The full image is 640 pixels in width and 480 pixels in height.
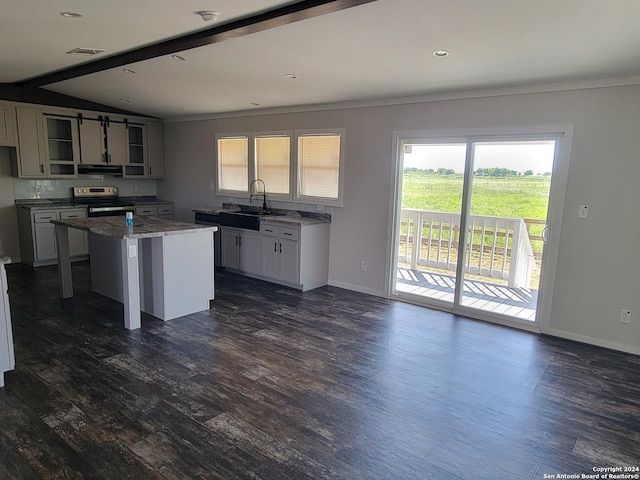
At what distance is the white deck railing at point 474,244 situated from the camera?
14.4 feet

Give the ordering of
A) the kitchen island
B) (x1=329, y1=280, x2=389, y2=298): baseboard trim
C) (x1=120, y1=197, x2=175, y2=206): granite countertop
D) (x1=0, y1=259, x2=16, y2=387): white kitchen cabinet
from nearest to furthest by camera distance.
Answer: (x1=0, y1=259, x2=16, y2=387): white kitchen cabinet < the kitchen island < (x1=329, y1=280, x2=389, y2=298): baseboard trim < (x1=120, y1=197, x2=175, y2=206): granite countertop

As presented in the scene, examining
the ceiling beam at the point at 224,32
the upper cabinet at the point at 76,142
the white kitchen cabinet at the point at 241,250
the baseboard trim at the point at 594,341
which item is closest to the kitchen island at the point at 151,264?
the white kitchen cabinet at the point at 241,250

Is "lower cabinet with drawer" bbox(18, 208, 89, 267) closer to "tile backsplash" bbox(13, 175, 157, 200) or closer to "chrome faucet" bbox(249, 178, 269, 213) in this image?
"tile backsplash" bbox(13, 175, 157, 200)

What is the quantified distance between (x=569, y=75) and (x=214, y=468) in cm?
406

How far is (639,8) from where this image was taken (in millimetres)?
2332

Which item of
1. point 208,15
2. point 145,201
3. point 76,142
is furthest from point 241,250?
point 208,15

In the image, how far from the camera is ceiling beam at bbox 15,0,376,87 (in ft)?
8.69

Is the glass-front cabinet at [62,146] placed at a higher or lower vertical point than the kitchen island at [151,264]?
higher

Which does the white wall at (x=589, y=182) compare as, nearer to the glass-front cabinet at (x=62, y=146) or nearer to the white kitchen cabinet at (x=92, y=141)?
the white kitchen cabinet at (x=92, y=141)

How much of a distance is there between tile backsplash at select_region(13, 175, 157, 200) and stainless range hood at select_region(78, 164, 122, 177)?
0.25 feet

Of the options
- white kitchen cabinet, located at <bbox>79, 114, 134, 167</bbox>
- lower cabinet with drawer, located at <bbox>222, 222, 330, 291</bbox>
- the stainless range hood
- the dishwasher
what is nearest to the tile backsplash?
the stainless range hood

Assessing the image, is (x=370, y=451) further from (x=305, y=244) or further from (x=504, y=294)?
(x=305, y=244)

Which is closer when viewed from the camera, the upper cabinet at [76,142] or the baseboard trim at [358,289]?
the baseboard trim at [358,289]

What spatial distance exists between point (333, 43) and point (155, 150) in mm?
5544
